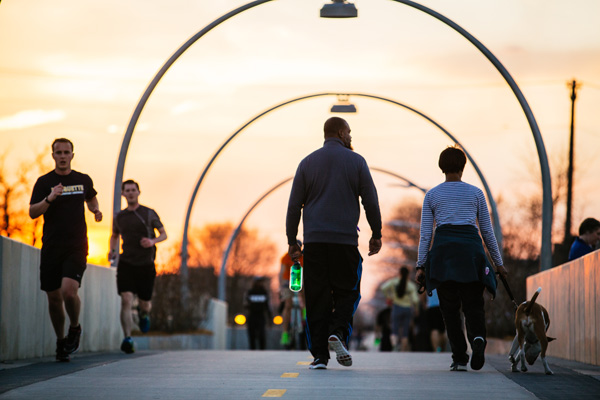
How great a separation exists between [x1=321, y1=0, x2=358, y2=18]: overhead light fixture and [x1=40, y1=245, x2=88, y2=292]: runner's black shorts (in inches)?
331

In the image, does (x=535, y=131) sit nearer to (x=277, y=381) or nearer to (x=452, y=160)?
(x=452, y=160)

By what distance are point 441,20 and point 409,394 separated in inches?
483

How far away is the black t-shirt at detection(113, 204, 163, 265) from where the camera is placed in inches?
580

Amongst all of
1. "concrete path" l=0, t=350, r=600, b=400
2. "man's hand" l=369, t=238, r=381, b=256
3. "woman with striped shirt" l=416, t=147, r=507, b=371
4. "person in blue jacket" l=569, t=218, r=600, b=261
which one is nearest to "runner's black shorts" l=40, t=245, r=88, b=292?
"concrete path" l=0, t=350, r=600, b=400

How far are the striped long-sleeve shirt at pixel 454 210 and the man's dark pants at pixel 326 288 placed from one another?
70cm

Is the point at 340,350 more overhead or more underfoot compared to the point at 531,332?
more underfoot

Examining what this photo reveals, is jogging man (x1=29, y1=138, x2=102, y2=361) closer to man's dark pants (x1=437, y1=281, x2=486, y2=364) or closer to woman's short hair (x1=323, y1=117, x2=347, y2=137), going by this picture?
woman's short hair (x1=323, y1=117, x2=347, y2=137)

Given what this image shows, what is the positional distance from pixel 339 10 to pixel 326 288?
9.42 m

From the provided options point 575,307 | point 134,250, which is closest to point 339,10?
point 134,250

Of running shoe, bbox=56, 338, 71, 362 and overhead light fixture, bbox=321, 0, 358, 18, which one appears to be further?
overhead light fixture, bbox=321, 0, 358, 18

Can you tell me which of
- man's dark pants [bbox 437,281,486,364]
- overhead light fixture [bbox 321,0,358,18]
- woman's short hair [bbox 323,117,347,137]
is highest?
overhead light fixture [bbox 321,0,358,18]

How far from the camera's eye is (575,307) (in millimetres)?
13023

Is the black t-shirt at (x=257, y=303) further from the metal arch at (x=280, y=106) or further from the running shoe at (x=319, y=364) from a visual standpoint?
the running shoe at (x=319, y=364)

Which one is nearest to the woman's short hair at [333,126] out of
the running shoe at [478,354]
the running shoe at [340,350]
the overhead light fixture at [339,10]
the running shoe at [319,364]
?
the running shoe at [340,350]
